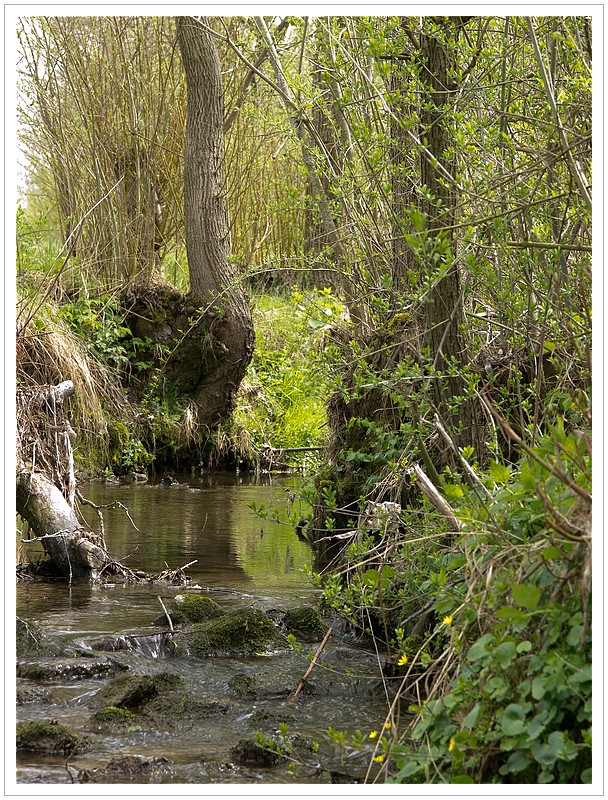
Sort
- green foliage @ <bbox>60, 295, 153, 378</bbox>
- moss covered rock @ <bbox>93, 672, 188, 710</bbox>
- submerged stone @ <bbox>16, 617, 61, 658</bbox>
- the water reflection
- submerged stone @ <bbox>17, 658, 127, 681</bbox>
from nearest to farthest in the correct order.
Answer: moss covered rock @ <bbox>93, 672, 188, 710</bbox> < submerged stone @ <bbox>17, 658, 127, 681</bbox> < submerged stone @ <bbox>16, 617, 61, 658</bbox> < the water reflection < green foliage @ <bbox>60, 295, 153, 378</bbox>

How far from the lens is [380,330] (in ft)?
19.9

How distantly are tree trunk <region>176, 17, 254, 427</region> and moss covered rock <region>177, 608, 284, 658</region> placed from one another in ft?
20.5

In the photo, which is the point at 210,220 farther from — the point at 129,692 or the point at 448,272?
the point at 129,692

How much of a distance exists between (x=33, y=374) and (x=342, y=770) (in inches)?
223

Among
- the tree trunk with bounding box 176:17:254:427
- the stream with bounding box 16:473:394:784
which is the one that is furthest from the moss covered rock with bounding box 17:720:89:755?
the tree trunk with bounding box 176:17:254:427

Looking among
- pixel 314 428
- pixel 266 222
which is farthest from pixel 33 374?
pixel 266 222

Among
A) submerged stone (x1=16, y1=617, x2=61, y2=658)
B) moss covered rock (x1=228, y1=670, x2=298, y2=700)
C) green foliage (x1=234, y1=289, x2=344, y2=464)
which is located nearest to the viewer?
moss covered rock (x1=228, y1=670, x2=298, y2=700)

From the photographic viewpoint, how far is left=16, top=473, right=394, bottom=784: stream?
3494mm

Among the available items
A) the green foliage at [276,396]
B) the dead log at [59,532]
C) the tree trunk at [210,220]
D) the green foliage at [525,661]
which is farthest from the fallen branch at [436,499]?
the tree trunk at [210,220]

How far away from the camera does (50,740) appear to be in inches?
142

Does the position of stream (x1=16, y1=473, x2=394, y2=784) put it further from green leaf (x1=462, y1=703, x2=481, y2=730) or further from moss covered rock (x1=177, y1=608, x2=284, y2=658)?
green leaf (x1=462, y1=703, x2=481, y2=730)

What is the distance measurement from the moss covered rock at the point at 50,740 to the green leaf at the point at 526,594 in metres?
1.91

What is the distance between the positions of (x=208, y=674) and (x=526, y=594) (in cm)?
236

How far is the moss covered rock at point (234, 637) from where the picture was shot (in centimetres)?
489
